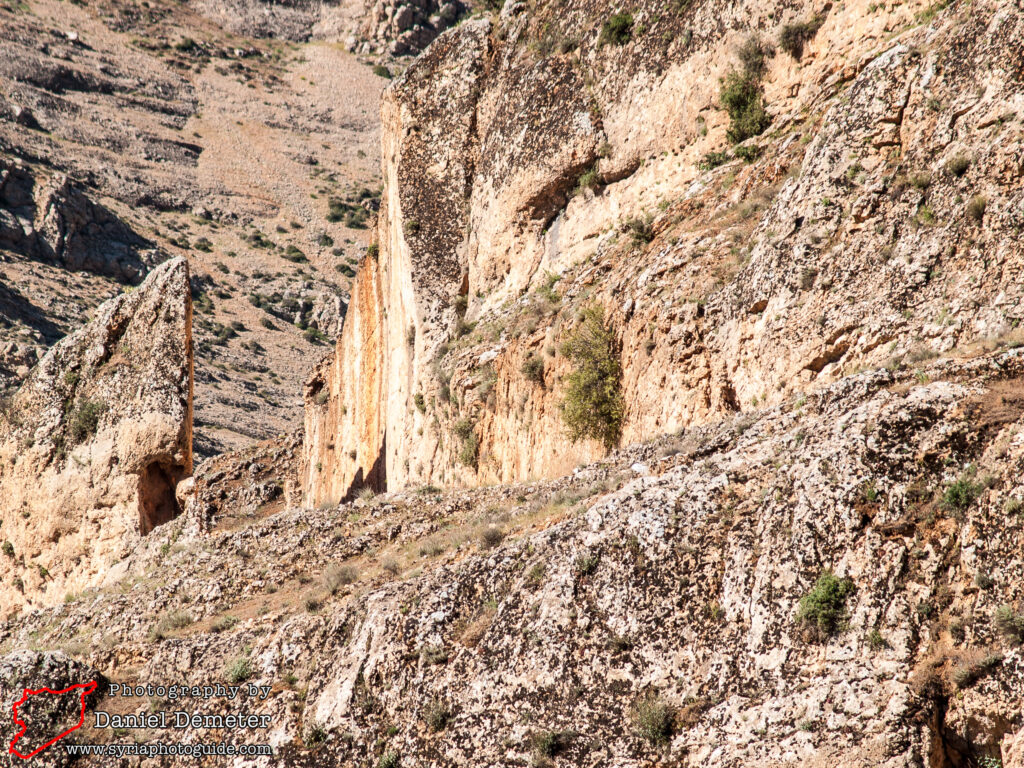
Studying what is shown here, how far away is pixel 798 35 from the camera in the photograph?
59.9 feet

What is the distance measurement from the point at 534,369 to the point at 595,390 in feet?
7.76

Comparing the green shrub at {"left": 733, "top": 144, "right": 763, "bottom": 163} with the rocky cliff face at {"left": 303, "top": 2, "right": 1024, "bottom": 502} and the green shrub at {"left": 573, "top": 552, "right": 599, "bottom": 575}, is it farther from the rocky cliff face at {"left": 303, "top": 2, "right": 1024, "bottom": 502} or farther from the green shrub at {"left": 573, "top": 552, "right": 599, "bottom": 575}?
the green shrub at {"left": 573, "top": 552, "right": 599, "bottom": 575}

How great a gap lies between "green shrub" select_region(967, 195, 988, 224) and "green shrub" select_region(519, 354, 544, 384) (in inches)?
378

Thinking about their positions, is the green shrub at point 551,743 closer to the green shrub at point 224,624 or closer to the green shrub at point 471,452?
the green shrub at point 224,624

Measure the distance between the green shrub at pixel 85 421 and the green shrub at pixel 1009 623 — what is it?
24956 mm

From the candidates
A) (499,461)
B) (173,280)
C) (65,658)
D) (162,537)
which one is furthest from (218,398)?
(65,658)

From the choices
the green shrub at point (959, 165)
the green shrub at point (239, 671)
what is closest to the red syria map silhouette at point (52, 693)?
the green shrub at point (239, 671)

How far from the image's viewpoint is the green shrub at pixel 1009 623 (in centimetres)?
701

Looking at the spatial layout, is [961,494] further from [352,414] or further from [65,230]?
[65,230]

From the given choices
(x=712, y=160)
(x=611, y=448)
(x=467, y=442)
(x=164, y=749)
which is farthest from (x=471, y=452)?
(x=164, y=749)

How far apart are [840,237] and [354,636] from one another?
29.6ft

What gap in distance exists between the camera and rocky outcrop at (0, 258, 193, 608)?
25578 mm

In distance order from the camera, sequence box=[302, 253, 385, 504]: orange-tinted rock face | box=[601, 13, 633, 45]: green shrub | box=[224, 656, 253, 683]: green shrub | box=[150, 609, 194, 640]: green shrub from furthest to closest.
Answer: box=[302, 253, 385, 504]: orange-tinted rock face → box=[601, 13, 633, 45]: green shrub → box=[150, 609, 194, 640]: green shrub → box=[224, 656, 253, 683]: green shrub

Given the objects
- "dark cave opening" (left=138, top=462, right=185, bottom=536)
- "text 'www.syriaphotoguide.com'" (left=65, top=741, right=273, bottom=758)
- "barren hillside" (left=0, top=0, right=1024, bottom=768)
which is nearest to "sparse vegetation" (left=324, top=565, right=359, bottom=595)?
"barren hillside" (left=0, top=0, right=1024, bottom=768)
